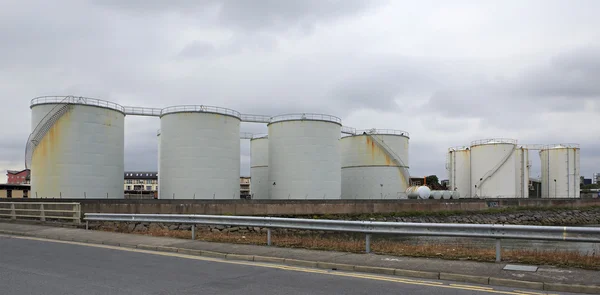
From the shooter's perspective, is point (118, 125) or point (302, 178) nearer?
point (118, 125)

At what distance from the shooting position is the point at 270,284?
9281 mm

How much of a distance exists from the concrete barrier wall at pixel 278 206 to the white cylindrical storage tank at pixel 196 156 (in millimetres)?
7141

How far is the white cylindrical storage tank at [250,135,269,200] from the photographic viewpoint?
203 feet

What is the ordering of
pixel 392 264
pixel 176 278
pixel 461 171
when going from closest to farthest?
pixel 176 278
pixel 392 264
pixel 461 171

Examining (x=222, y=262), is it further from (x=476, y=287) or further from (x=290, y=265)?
(x=476, y=287)

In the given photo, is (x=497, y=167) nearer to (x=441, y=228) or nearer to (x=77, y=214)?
(x=441, y=228)

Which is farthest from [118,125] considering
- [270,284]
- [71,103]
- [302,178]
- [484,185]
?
[484,185]

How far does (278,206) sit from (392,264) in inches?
1036

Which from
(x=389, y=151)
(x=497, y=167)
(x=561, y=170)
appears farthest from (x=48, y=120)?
(x=561, y=170)

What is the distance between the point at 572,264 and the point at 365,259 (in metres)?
4.77

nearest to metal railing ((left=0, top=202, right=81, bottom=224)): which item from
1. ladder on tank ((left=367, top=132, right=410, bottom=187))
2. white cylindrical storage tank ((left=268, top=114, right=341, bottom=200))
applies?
white cylindrical storage tank ((left=268, top=114, right=341, bottom=200))

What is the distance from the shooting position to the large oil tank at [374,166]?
5792 centimetres

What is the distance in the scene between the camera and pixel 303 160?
46.5 meters

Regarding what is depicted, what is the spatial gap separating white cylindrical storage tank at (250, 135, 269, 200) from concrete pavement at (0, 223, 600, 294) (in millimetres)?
44439
